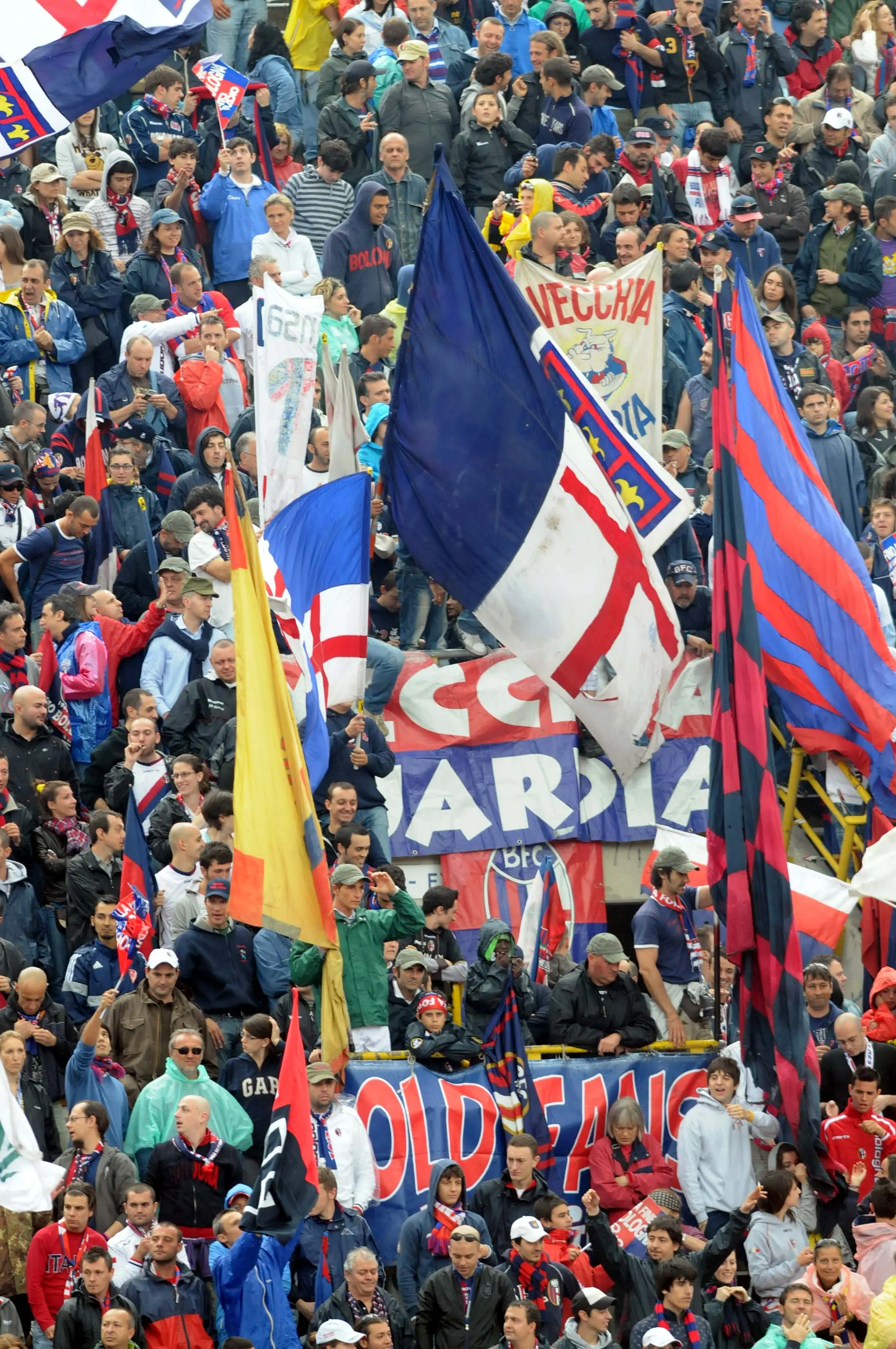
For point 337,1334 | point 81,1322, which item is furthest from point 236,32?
point 337,1334

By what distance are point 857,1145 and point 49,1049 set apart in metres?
3.89

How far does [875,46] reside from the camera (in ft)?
83.6

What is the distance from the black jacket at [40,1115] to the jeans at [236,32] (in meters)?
11.7

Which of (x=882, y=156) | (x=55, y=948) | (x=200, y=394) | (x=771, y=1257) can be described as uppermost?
(x=200, y=394)

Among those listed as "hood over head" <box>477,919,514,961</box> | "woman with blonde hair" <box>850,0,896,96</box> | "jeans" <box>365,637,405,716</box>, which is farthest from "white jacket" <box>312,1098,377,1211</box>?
"woman with blonde hair" <box>850,0,896,96</box>

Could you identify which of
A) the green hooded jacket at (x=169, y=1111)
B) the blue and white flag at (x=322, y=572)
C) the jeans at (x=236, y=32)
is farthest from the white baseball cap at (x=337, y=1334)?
the jeans at (x=236, y=32)

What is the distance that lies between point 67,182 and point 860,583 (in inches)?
265

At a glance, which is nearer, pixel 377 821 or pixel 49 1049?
pixel 49 1049

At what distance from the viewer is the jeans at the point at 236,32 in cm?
2412

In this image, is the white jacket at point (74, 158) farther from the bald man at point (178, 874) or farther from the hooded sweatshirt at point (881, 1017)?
the hooded sweatshirt at point (881, 1017)

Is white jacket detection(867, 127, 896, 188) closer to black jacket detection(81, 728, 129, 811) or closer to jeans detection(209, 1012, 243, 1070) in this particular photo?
black jacket detection(81, 728, 129, 811)

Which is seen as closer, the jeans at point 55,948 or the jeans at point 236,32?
the jeans at point 55,948

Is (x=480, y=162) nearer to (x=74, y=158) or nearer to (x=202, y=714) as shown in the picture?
(x=74, y=158)

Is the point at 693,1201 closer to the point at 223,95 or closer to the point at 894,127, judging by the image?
the point at 223,95
